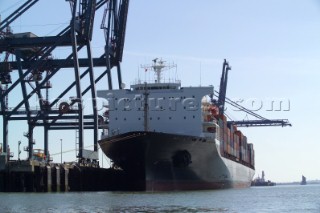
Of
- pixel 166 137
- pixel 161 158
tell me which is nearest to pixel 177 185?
pixel 161 158

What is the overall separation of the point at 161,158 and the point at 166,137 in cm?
157

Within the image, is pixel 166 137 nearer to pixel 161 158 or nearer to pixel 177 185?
pixel 161 158

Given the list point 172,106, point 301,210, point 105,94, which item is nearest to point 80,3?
point 105,94

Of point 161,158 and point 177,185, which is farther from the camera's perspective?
point 177,185

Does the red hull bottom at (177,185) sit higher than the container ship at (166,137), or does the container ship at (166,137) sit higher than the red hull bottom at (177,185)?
the container ship at (166,137)

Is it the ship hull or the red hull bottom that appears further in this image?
the red hull bottom

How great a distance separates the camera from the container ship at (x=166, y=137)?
130ft

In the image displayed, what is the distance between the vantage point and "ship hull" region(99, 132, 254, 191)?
39062 mm

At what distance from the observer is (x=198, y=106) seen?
4334cm

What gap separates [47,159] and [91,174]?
287 inches

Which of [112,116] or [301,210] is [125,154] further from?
[301,210]

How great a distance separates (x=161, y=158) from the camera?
39.7 m

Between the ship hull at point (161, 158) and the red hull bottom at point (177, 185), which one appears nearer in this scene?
the ship hull at point (161, 158)

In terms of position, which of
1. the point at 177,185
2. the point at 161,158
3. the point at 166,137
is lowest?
the point at 177,185
